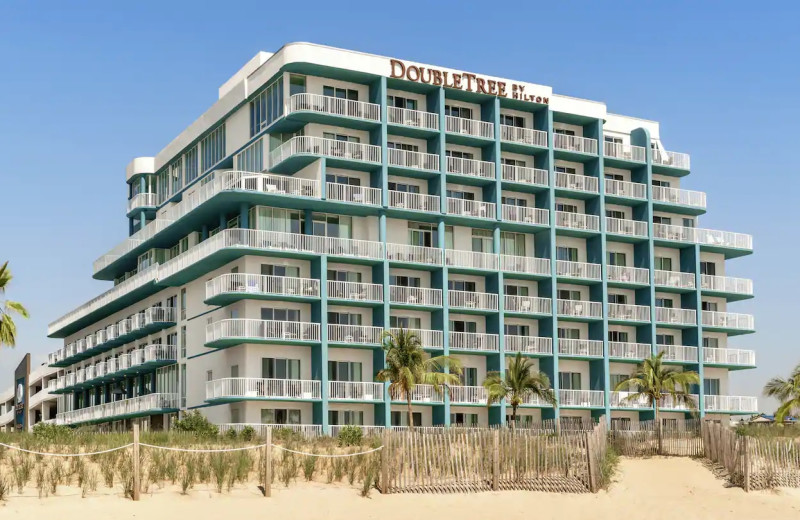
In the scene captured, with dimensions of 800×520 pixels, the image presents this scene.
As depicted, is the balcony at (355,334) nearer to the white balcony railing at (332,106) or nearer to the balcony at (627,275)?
the white balcony railing at (332,106)

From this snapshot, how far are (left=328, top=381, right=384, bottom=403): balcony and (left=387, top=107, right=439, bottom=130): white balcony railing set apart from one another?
1571 cm

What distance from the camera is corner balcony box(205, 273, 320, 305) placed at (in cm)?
6241

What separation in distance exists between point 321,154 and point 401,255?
7760 millimetres

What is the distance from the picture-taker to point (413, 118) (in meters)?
69.5

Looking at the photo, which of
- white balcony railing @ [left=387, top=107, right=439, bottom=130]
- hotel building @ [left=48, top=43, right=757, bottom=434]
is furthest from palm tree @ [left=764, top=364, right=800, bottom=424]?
white balcony railing @ [left=387, top=107, right=439, bottom=130]

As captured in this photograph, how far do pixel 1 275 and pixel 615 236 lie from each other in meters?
41.0

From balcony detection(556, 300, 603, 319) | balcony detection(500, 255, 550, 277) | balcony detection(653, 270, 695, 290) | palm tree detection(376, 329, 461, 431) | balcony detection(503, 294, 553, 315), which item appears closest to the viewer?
palm tree detection(376, 329, 461, 431)

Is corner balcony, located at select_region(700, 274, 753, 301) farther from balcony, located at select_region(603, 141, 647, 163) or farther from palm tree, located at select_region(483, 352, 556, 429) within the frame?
palm tree, located at select_region(483, 352, 556, 429)

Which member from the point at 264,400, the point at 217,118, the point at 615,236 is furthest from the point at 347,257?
the point at 615,236

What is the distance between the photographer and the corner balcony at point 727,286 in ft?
263

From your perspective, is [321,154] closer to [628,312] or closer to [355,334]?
[355,334]

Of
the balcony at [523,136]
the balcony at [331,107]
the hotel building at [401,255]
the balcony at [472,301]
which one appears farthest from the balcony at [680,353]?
the balcony at [331,107]

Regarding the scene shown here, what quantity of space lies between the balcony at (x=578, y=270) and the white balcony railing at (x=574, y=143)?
25.3ft

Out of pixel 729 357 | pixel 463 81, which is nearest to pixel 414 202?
pixel 463 81
